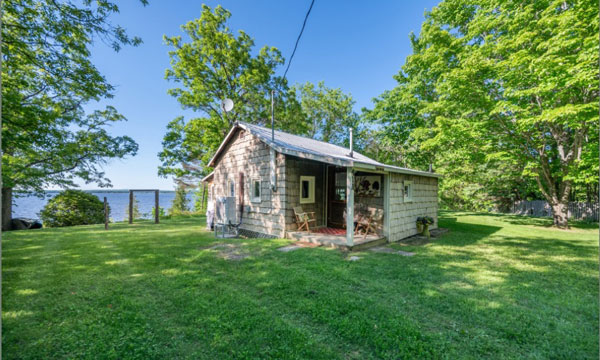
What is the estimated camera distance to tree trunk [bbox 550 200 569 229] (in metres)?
11.7

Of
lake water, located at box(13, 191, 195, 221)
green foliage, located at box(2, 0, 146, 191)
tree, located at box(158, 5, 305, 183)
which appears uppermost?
tree, located at box(158, 5, 305, 183)

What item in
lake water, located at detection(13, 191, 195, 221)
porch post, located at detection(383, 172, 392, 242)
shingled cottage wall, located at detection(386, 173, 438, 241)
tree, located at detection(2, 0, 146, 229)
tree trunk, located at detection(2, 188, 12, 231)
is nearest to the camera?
tree, located at detection(2, 0, 146, 229)

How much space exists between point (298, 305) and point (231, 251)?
366 centimetres

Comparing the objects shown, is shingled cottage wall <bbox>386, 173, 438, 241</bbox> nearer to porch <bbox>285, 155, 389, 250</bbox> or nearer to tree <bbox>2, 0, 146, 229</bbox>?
porch <bbox>285, 155, 389, 250</bbox>

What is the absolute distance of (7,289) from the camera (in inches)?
160

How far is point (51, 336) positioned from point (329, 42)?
14286 millimetres

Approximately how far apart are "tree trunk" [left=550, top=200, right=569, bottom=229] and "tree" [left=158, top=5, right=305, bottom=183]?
1798 cm

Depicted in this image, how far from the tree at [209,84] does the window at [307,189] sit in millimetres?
11198

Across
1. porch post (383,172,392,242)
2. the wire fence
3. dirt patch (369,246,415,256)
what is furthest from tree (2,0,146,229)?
the wire fence

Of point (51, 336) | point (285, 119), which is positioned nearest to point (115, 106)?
point (285, 119)

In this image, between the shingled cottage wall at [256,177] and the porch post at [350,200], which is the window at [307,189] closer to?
the shingled cottage wall at [256,177]

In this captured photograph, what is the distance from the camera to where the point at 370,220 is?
7762 millimetres

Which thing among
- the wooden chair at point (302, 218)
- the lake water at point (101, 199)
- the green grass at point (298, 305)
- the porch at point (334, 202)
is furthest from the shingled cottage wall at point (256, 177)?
the lake water at point (101, 199)

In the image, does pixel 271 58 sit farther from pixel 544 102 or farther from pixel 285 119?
pixel 544 102
